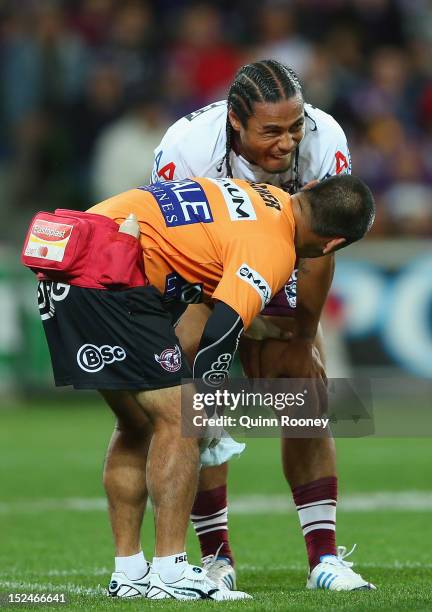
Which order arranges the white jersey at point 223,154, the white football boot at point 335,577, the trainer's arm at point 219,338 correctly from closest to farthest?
the trainer's arm at point 219,338 < the white football boot at point 335,577 < the white jersey at point 223,154

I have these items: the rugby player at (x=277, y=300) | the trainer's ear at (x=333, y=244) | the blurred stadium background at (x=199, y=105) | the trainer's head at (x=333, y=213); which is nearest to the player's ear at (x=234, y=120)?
the rugby player at (x=277, y=300)

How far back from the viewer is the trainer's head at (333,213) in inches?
197

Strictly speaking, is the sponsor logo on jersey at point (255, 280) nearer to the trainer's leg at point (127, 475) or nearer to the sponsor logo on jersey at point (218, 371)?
the sponsor logo on jersey at point (218, 371)

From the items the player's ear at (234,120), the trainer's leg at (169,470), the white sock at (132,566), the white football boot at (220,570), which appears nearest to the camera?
the trainer's leg at (169,470)

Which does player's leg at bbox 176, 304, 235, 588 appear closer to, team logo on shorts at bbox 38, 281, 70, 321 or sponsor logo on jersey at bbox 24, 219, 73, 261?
team logo on shorts at bbox 38, 281, 70, 321

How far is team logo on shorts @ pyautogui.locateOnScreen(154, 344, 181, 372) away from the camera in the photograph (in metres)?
4.88

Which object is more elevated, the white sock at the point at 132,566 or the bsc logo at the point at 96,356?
the bsc logo at the point at 96,356

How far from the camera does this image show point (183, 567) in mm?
4801

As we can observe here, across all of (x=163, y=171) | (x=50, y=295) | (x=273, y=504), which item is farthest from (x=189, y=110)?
(x=50, y=295)

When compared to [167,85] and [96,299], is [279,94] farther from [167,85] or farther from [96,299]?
[167,85]

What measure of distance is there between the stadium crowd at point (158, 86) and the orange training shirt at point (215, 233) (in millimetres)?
8039

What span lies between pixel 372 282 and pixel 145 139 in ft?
8.89

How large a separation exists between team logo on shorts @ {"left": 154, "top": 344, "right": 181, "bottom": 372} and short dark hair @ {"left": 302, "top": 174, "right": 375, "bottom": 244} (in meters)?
0.71

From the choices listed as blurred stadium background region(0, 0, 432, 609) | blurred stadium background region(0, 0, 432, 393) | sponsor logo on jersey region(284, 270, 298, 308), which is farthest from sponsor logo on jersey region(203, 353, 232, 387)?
blurred stadium background region(0, 0, 432, 393)
